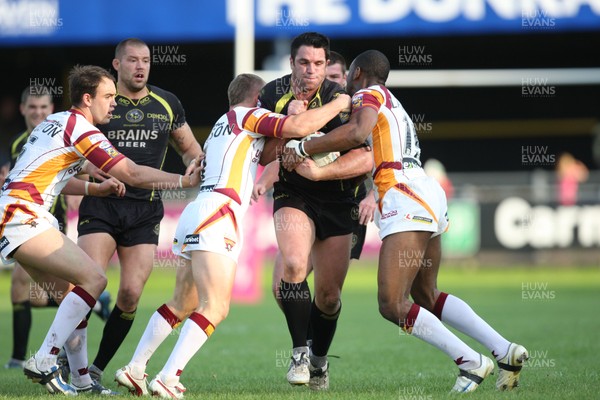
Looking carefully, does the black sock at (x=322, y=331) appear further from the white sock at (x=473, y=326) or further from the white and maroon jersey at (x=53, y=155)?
the white and maroon jersey at (x=53, y=155)

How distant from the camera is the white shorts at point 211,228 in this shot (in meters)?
6.36

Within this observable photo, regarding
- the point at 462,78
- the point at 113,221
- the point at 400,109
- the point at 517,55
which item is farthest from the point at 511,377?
the point at 517,55

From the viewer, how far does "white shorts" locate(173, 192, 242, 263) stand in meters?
6.36

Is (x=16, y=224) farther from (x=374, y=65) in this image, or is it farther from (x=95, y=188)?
(x=374, y=65)

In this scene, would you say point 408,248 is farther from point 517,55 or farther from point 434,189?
point 517,55

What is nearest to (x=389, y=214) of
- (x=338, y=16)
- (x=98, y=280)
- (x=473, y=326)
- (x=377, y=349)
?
(x=473, y=326)

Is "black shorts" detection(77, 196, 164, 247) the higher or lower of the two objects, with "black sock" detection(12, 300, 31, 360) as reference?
higher

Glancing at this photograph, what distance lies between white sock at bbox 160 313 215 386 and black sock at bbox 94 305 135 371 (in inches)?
55.9

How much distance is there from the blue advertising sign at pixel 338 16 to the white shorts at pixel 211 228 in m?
8.45

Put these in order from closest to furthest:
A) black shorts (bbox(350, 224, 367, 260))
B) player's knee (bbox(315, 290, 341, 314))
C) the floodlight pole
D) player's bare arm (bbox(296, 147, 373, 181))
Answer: player's bare arm (bbox(296, 147, 373, 181)) → player's knee (bbox(315, 290, 341, 314)) → black shorts (bbox(350, 224, 367, 260)) → the floodlight pole

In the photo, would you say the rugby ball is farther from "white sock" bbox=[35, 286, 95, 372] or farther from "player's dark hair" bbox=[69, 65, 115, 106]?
"white sock" bbox=[35, 286, 95, 372]

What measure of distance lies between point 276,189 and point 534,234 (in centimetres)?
1402

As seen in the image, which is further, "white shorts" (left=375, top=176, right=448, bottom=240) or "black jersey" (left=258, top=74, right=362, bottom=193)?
"black jersey" (left=258, top=74, right=362, bottom=193)

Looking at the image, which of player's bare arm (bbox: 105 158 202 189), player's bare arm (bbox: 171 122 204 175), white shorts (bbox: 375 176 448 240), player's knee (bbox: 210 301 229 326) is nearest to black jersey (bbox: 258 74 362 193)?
white shorts (bbox: 375 176 448 240)
